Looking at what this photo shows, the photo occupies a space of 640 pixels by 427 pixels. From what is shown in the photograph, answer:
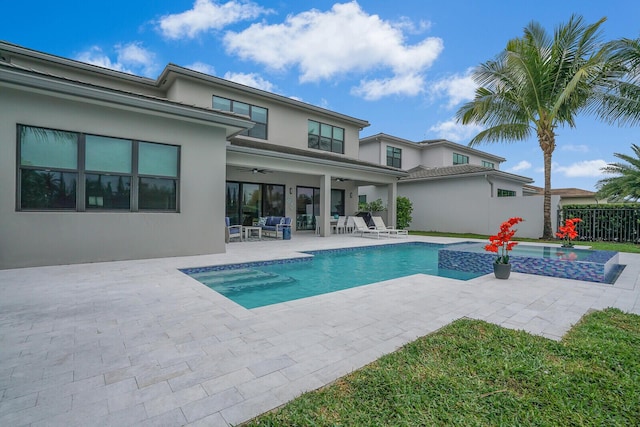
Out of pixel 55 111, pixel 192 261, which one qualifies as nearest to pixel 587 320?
pixel 192 261

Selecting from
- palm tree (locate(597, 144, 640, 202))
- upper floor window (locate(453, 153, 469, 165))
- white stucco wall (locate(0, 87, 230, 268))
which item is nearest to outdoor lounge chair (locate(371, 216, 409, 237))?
white stucco wall (locate(0, 87, 230, 268))

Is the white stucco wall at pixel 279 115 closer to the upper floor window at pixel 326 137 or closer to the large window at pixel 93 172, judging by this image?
the upper floor window at pixel 326 137

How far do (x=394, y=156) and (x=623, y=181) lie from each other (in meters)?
13.1

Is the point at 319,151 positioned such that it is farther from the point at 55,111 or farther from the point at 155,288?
the point at 155,288

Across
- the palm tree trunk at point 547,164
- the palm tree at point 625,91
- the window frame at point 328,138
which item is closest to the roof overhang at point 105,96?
the window frame at point 328,138

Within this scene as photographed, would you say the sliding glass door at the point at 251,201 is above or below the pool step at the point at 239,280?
above

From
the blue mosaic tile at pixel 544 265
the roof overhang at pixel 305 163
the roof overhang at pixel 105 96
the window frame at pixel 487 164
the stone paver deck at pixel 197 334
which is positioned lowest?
the stone paver deck at pixel 197 334

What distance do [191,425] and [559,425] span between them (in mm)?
2442

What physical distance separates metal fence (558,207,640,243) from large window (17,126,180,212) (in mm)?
17978

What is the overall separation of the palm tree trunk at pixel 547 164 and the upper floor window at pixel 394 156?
35.4ft

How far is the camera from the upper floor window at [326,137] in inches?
679

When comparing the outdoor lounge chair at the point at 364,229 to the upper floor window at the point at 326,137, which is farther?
the upper floor window at the point at 326,137

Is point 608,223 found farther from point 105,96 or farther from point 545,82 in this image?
point 105,96

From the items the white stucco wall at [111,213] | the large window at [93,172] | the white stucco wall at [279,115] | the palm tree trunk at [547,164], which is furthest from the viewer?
the palm tree trunk at [547,164]
